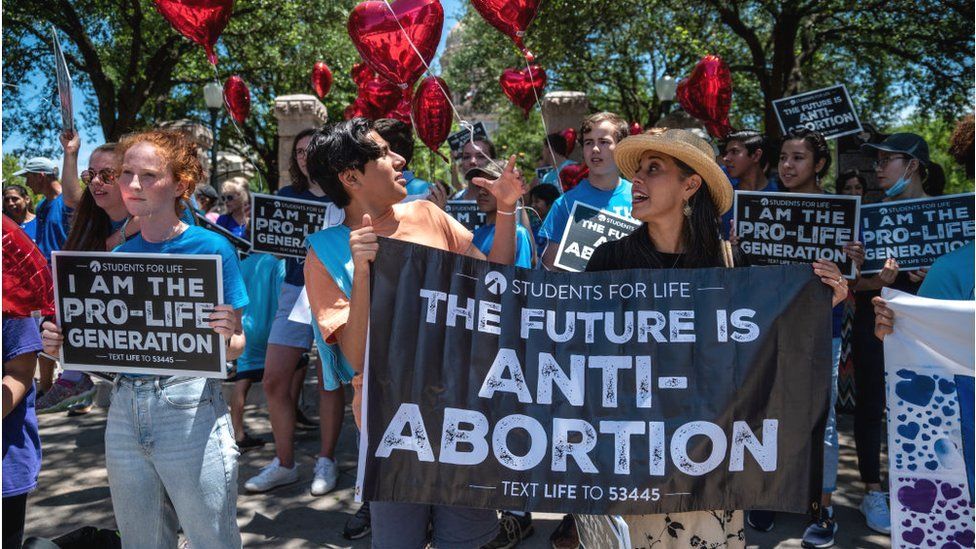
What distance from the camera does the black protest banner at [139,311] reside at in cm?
259

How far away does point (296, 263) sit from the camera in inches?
203

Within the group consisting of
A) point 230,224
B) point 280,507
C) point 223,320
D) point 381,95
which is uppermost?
point 381,95

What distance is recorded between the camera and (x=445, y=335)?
2436 mm

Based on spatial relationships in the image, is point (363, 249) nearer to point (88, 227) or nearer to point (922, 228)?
point (88, 227)

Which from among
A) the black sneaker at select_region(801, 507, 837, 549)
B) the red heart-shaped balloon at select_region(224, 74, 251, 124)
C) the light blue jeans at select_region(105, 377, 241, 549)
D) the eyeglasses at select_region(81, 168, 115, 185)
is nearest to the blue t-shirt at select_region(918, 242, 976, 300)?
the black sneaker at select_region(801, 507, 837, 549)

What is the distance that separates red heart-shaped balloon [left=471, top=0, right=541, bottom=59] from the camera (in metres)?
4.08

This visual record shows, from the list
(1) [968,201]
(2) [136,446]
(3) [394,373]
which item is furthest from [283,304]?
(1) [968,201]

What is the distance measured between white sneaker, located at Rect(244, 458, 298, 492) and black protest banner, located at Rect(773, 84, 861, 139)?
4.62m

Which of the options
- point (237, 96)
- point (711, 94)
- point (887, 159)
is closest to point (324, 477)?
point (887, 159)

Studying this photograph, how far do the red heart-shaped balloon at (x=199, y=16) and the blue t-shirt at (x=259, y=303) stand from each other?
4.80 feet

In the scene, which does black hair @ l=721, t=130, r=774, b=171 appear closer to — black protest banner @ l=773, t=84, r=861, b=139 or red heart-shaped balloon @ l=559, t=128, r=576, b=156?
black protest banner @ l=773, t=84, r=861, b=139

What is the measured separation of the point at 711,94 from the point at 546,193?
2335 millimetres

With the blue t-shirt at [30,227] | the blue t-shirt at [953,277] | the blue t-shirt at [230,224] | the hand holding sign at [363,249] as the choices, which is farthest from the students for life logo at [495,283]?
the blue t-shirt at [30,227]

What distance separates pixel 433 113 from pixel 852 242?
3.24 metres
